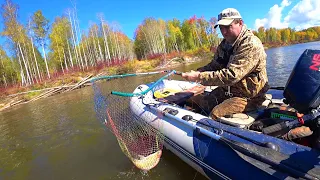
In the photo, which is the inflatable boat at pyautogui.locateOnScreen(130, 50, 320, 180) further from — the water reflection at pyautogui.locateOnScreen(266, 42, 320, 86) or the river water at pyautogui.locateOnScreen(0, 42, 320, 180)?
the water reflection at pyautogui.locateOnScreen(266, 42, 320, 86)

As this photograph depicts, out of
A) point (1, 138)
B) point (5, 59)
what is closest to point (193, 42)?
point (5, 59)

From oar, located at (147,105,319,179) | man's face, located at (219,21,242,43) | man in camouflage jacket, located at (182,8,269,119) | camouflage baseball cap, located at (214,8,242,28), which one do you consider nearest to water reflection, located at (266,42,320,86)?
man in camouflage jacket, located at (182,8,269,119)

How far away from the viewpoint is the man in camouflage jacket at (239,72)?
3.14 m

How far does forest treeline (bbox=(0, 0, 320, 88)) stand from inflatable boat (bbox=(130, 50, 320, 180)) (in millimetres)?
26151

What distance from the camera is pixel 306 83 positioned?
2.56 m

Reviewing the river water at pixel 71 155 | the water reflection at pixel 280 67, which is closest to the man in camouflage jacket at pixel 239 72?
the river water at pixel 71 155

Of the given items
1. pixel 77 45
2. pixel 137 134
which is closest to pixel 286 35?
pixel 77 45

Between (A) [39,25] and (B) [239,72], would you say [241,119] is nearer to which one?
(B) [239,72]

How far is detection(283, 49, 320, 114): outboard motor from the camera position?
251cm

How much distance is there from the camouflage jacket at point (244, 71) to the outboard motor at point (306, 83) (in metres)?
0.57

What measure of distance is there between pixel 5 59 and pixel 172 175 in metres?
41.3

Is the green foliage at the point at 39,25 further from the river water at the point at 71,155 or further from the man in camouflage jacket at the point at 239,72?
the man in camouflage jacket at the point at 239,72

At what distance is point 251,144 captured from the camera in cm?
259

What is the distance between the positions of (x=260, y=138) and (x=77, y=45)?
126ft
